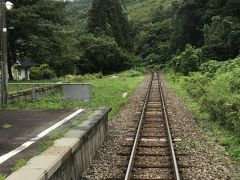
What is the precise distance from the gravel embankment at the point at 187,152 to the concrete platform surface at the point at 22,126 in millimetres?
1567

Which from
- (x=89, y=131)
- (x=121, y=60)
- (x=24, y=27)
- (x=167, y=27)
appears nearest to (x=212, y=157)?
(x=89, y=131)

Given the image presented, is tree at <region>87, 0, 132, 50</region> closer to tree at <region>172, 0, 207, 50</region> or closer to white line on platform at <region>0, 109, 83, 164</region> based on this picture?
tree at <region>172, 0, 207, 50</region>

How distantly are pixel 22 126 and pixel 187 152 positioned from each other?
453cm

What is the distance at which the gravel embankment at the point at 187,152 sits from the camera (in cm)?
1002

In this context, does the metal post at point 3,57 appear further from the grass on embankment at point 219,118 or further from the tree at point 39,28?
the tree at point 39,28

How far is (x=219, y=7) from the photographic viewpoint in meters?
75.8

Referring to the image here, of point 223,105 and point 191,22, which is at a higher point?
point 191,22

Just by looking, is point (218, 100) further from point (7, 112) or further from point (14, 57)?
point (14, 57)

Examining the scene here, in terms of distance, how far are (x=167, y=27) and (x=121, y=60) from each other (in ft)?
225

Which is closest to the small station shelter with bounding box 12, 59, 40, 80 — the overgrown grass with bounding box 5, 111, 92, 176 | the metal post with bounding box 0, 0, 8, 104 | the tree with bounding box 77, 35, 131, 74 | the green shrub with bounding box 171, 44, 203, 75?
the tree with bounding box 77, 35, 131, 74

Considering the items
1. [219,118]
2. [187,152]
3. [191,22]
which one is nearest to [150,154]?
[187,152]

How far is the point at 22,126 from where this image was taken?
11.9m

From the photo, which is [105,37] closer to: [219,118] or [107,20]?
[107,20]

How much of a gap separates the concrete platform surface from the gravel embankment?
157cm
